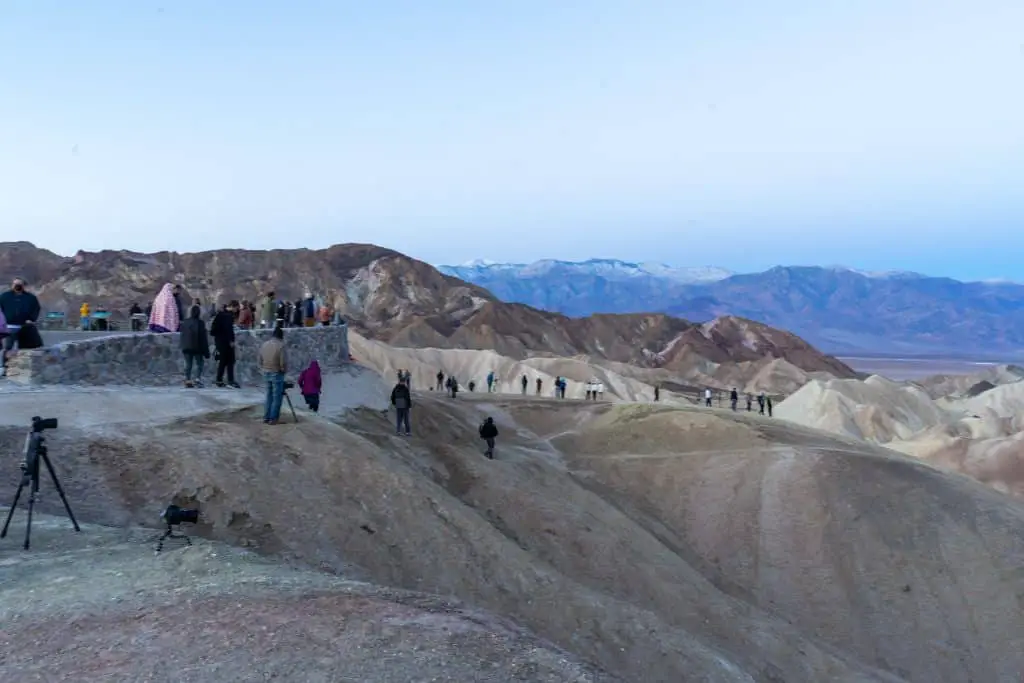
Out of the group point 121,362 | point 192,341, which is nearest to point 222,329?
point 192,341

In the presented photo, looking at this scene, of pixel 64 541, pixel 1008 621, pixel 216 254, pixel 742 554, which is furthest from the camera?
pixel 216 254

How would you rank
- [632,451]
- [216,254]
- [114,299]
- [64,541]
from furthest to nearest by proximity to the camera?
[216,254]
[114,299]
[632,451]
[64,541]

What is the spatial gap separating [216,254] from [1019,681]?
4197 inches

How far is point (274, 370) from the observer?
14.3 m

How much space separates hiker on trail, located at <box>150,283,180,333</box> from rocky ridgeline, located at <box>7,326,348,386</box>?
0.86 metres

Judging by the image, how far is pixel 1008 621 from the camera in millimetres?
23156

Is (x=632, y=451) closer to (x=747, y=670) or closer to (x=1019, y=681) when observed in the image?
(x=1019, y=681)

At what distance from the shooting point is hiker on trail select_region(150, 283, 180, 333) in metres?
20.2

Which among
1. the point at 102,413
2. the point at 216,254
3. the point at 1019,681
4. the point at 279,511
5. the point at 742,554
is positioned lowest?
the point at 1019,681

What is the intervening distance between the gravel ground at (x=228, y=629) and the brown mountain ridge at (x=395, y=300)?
8593cm

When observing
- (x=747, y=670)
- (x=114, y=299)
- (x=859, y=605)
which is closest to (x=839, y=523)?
(x=859, y=605)

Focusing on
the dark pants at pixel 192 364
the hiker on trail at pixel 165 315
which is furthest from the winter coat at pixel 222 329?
the hiker on trail at pixel 165 315

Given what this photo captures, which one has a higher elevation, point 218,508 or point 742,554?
point 218,508

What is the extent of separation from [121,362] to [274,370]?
18.7ft
